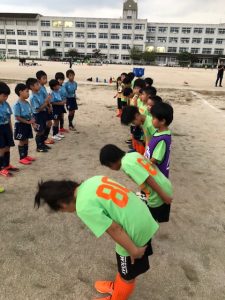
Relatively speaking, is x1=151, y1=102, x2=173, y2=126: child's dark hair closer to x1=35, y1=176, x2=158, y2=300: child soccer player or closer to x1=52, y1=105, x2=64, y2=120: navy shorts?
x1=35, y1=176, x2=158, y2=300: child soccer player

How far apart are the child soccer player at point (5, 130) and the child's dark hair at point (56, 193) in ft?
11.2

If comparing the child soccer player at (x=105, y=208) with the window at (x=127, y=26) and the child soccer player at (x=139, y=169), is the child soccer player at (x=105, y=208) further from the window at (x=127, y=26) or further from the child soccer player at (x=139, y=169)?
the window at (x=127, y=26)

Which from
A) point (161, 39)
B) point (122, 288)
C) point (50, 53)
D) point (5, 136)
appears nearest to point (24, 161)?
point (5, 136)

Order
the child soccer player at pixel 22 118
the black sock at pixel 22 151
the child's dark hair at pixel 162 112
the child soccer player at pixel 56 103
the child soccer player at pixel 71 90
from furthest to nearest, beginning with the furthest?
the child soccer player at pixel 71 90 < the child soccer player at pixel 56 103 < the black sock at pixel 22 151 < the child soccer player at pixel 22 118 < the child's dark hair at pixel 162 112

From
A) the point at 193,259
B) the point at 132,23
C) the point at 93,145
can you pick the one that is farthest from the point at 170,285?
the point at 132,23

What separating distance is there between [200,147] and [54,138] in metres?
4.27

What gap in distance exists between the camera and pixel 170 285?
9.61 feet

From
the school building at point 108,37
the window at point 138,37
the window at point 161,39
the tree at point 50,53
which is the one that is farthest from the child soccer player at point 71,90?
the window at point 161,39

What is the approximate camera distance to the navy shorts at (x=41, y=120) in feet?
21.0

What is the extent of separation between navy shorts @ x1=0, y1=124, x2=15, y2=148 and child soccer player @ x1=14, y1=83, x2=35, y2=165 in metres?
0.39

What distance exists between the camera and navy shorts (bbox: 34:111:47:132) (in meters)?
6.41

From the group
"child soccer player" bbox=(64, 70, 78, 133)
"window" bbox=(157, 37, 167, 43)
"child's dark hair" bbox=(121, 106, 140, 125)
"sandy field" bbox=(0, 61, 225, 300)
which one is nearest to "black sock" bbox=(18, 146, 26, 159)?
"sandy field" bbox=(0, 61, 225, 300)

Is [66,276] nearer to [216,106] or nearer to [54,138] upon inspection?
[54,138]

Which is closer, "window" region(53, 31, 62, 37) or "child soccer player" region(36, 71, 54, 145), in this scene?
"child soccer player" region(36, 71, 54, 145)
